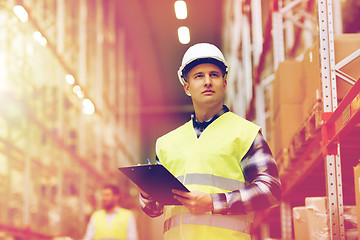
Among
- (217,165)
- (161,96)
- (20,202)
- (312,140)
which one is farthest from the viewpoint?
(161,96)

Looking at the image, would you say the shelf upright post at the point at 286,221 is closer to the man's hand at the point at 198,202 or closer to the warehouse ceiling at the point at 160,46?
the man's hand at the point at 198,202

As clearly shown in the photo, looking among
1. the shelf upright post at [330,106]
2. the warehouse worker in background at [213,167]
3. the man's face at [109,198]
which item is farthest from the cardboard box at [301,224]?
the man's face at [109,198]

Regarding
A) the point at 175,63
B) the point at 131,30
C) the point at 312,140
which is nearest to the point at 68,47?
the point at 131,30

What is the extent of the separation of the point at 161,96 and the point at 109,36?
22.5ft

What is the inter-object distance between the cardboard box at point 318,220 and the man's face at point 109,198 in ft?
12.7

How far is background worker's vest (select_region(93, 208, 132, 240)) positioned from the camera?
7.65 metres

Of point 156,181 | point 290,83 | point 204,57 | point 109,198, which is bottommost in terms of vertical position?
point 156,181

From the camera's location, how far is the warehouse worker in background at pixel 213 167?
2.71 meters

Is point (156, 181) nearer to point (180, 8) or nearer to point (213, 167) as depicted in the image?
point (213, 167)

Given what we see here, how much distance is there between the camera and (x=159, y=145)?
3.14 m

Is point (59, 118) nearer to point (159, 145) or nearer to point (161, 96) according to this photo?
point (159, 145)

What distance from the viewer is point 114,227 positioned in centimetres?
768

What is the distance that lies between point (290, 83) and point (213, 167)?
351 cm

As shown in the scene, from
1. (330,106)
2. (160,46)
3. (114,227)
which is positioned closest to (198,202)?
(330,106)
